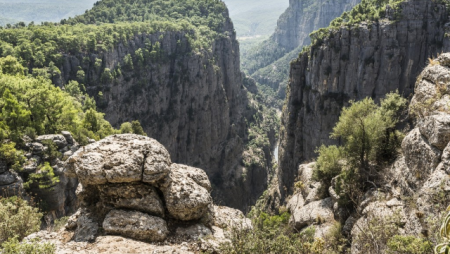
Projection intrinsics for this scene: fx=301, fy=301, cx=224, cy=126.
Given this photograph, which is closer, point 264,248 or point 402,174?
point 264,248

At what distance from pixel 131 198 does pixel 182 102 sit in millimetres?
89140

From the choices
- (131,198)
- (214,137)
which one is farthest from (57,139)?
(214,137)

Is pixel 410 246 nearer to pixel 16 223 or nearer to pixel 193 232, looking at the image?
pixel 193 232

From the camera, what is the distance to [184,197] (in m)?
13.5

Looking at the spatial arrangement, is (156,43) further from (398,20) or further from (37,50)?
(398,20)

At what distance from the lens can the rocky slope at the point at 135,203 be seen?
40.2 ft

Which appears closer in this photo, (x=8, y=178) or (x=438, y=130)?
(x=438, y=130)

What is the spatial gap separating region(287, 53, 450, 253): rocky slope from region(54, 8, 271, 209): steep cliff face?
67.7 meters

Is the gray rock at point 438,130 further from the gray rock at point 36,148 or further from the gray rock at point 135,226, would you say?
the gray rock at point 36,148

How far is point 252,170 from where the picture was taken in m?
110

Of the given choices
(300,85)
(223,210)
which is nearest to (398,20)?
(300,85)

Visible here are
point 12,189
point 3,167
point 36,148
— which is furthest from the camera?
point 36,148

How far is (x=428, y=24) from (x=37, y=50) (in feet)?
251

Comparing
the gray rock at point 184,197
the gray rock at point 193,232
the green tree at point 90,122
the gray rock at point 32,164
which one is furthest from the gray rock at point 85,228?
the green tree at point 90,122
